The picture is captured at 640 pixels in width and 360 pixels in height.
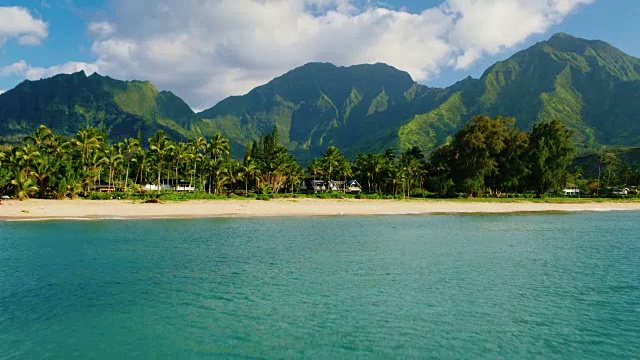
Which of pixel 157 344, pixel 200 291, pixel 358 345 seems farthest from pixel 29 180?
pixel 358 345

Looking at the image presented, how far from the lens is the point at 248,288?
2008 centimetres

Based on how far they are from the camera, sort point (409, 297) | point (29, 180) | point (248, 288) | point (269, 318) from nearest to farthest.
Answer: point (269, 318) → point (409, 297) → point (248, 288) → point (29, 180)

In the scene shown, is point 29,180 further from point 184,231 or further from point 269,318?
point 269,318

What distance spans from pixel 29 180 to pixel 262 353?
67591mm

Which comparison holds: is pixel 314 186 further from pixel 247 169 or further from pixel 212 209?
pixel 212 209

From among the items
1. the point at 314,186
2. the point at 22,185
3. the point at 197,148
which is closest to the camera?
the point at 22,185

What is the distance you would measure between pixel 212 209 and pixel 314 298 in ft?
159

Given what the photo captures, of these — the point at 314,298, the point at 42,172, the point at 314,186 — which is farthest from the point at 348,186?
the point at 314,298

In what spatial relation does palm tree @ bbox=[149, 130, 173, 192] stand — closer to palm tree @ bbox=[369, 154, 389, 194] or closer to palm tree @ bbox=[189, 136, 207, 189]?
palm tree @ bbox=[189, 136, 207, 189]

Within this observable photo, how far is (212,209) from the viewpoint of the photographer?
6425cm

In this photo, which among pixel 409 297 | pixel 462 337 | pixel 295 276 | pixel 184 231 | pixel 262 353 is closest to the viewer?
pixel 262 353

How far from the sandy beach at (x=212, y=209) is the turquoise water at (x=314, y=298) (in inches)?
737

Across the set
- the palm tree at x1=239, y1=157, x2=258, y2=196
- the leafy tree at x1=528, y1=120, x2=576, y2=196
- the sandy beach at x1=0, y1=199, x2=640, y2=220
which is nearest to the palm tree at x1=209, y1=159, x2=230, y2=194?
the palm tree at x1=239, y1=157, x2=258, y2=196

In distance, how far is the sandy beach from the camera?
53.8m
